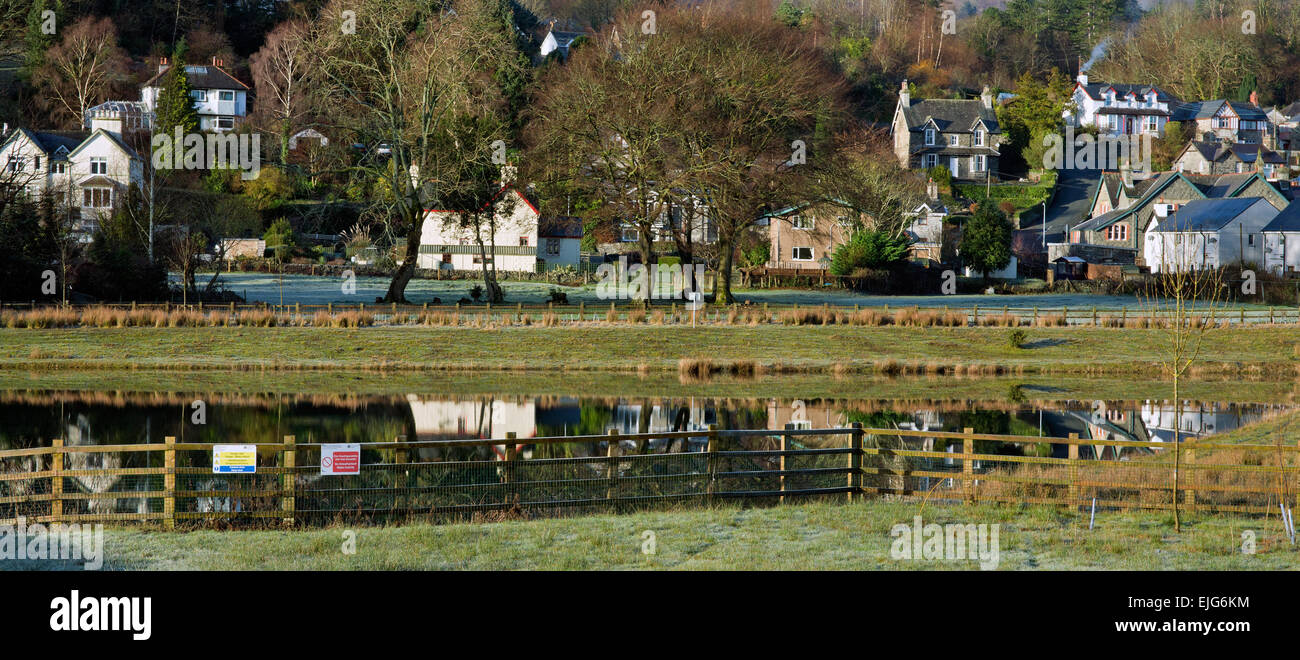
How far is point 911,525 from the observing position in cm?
1586

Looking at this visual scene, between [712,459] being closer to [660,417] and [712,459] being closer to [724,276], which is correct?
[660,417]

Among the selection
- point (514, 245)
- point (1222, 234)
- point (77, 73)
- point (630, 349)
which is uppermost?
point (77, 73)

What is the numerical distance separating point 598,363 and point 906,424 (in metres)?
16.6

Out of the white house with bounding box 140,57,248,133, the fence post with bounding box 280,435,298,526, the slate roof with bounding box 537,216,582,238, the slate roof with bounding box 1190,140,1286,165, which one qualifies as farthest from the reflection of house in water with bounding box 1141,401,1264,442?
the slate roof with bounding box 1190,140,1286,165

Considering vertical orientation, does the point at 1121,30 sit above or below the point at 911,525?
above

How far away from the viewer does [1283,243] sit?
7875 centimetres

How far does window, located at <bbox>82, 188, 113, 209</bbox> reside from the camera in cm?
7462

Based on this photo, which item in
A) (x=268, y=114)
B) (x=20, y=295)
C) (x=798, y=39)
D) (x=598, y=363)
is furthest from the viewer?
(x=268, y=114)

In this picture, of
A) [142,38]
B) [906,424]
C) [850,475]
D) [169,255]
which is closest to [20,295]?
[169,255]

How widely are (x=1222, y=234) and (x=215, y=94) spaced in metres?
76.2

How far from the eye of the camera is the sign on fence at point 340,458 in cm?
1620

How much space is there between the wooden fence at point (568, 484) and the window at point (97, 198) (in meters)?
58.5

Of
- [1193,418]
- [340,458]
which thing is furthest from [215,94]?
[340,458]

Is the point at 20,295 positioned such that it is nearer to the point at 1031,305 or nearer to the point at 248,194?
the point at 248,194
